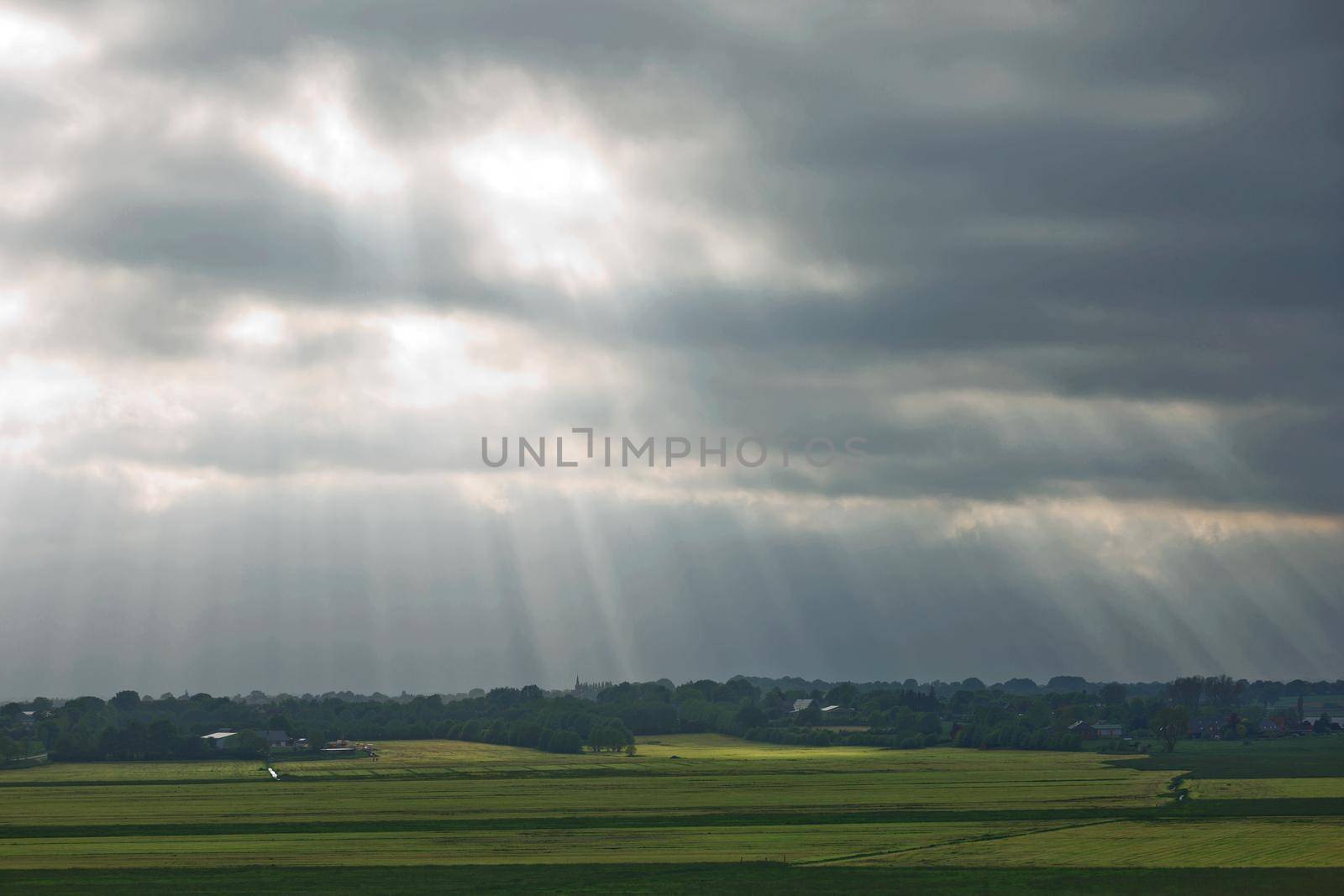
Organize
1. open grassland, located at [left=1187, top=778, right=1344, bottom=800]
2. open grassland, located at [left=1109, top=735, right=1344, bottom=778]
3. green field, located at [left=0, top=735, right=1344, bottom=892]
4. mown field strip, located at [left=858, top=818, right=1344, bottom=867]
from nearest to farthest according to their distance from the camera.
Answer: mown field strip, located at [left=858, top=818, right=1344, bottom=867] < green field, located at [left=0, top=735, right=1344, bottom=892] < open grassland, located at [left=1187, top=778, right=1344, bottom=800] < open grassland, located at [left=1109, top=735, right=1344, bottom=778]

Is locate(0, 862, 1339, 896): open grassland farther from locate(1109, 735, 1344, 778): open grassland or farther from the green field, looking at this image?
locate(1109, 735, 1344, 778): open grassland

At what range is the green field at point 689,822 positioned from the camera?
70.7m

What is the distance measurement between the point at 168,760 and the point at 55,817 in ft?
305

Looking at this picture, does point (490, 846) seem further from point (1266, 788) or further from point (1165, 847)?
point (1266, 788)

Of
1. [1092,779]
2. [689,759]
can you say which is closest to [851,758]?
[689,759]

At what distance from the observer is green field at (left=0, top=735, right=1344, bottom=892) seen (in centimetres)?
7069

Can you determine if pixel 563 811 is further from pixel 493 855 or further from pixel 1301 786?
pixel 1301 786

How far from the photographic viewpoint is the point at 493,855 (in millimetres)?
75562

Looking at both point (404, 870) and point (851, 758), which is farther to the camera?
point (851, 758)

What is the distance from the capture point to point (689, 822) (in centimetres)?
9356

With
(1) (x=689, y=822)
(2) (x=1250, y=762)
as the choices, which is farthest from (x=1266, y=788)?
(1) (x=689, y=822)

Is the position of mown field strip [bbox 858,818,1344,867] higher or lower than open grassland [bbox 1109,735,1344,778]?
lower

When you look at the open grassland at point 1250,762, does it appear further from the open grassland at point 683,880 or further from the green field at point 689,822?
the open grassland at point 683,880

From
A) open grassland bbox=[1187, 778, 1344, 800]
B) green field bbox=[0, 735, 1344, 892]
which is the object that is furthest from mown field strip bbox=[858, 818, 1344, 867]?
open grassland bbox=[1187, 778, 1344, 800]
